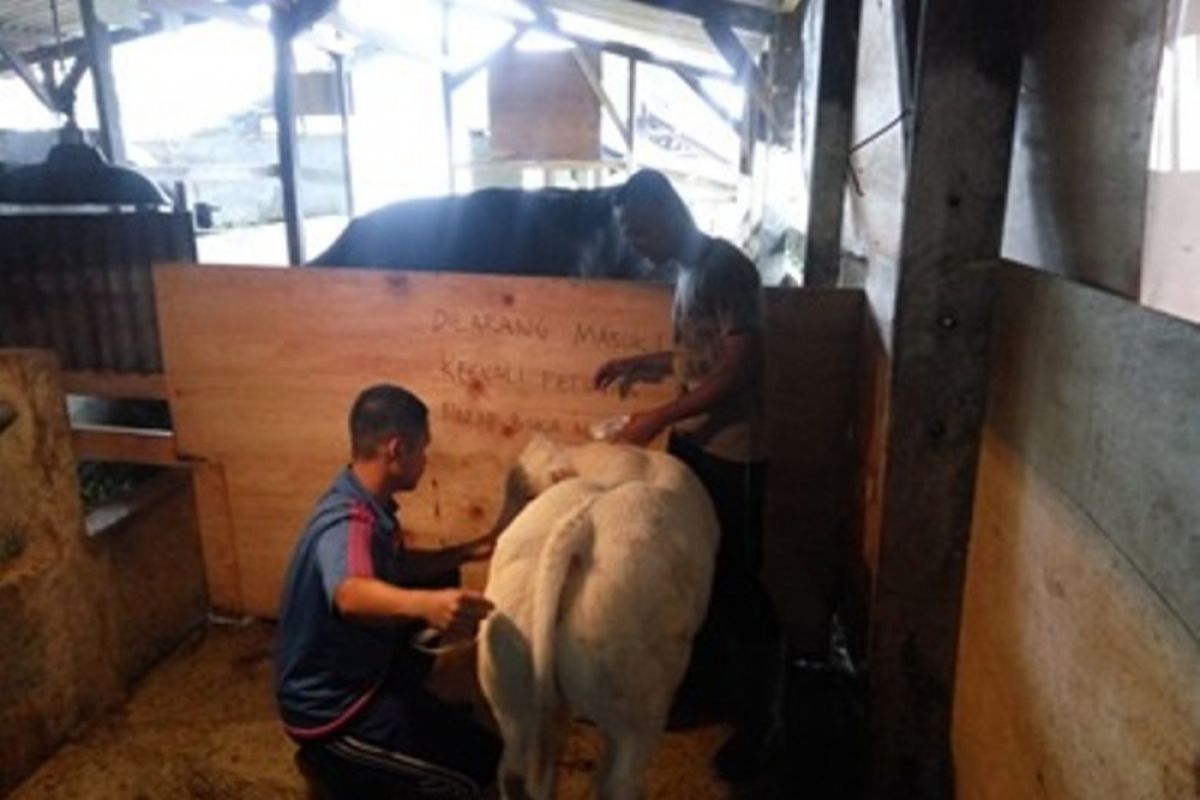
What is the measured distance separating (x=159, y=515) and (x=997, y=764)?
3097 mm

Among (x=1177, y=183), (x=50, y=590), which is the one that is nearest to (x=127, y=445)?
(x=50, y=590)

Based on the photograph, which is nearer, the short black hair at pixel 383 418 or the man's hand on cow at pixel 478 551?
the short black hair at pixel 383 418

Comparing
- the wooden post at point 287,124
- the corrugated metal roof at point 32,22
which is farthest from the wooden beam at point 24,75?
the wooden post at point 287,124

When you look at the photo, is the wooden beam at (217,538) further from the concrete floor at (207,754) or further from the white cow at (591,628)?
the white cow at (591,628)

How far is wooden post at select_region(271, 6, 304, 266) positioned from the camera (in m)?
5.64

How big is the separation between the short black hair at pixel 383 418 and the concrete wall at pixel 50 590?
132cm

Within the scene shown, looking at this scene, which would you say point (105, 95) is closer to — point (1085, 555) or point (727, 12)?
point (727, 12)

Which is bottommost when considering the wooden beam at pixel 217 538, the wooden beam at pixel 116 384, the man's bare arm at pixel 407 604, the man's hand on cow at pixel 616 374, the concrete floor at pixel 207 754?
the concrete floor at pixel 207 754

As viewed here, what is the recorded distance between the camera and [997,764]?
1.85m

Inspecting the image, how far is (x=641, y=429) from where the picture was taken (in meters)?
2.62

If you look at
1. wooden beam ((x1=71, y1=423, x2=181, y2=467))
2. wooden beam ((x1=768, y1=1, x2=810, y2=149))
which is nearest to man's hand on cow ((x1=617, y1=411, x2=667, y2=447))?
wooden beam ((x1=71, y1=423, x2=181, y2=467))

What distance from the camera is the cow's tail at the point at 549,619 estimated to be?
1.61 m

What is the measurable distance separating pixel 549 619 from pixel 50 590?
80.9 inches

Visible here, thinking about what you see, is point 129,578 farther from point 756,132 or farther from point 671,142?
point 671,142
